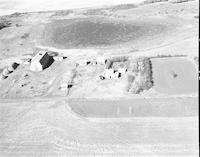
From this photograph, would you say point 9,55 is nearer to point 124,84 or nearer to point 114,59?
point 114,59

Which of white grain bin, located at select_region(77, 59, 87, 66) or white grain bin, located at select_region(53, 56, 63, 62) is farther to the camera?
white grain bin, located at select_region(53, 56, 63, 62)

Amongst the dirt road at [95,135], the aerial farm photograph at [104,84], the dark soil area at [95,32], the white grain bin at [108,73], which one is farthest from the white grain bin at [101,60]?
the dirt road at [95,135]

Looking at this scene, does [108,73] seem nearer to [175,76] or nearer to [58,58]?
[175,76]

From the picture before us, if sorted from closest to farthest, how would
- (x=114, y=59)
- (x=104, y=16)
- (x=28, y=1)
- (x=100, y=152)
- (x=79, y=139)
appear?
(x=100, y=152)
(x=79, y=139)
(x=114, y=59)
(x=104, y=16)
(x=28, y=1)

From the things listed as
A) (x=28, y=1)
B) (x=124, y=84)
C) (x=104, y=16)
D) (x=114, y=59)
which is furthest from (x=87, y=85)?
(x=28, y=1)

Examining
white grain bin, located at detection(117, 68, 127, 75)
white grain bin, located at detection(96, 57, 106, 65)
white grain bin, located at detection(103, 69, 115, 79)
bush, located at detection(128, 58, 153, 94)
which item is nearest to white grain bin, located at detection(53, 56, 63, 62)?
white grain bin, located at detection(96, 57, 106, 65)

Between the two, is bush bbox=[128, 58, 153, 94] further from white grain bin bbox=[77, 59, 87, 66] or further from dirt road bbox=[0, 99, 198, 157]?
white grain bin bbox=[77, 59, 87, 66]

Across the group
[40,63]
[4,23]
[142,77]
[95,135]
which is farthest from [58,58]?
[4,23]
